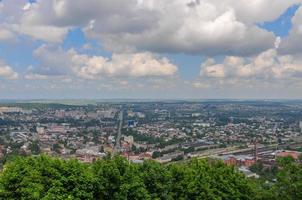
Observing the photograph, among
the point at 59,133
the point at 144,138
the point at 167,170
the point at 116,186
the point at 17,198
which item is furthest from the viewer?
the point at 59,133

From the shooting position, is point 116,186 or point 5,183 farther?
point 116,186

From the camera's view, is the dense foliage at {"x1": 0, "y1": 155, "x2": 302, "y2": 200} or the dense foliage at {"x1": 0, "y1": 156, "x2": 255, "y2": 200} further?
the dense foliage at {"x1": 0, "y1": 155, "x2": 302, "y2": 200}

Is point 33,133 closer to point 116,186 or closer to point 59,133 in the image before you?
point 59,133

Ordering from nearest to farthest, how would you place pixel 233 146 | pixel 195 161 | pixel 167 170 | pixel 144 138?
1. pixel 167 170
2. pixel 195 161
3. pixel 233 146
4. pixel 144 138

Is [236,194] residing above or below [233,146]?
above

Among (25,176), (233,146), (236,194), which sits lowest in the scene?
(233,146)

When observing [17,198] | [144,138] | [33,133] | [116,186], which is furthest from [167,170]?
[33,133]

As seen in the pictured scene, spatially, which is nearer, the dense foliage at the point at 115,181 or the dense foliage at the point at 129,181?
the dense foliage at the point at 115,181
